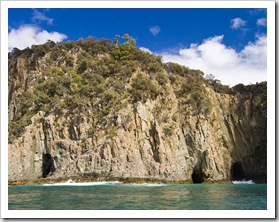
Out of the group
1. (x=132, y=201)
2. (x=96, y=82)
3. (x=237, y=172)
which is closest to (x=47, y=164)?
(x=96, y=82)

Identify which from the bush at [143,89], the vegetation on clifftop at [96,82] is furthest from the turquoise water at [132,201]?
the bush at [143,89]

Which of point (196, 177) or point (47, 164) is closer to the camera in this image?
point (47, 164)

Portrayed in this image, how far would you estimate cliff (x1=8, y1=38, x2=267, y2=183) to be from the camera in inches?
1304

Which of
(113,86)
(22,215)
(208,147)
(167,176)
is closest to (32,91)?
(113,86)

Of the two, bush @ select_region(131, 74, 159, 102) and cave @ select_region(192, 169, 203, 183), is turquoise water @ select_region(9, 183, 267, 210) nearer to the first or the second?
cave @ select_region(192, 169, 203, 183)

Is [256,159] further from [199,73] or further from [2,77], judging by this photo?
[2,77]

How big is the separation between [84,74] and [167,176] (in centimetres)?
1632

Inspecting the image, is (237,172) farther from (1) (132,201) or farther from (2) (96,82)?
(1) (132,201)

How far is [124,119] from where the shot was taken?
35375 mm

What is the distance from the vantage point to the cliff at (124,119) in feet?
109

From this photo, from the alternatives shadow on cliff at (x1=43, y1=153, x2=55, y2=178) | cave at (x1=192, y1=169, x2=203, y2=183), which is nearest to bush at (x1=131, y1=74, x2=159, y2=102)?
cave at (x1=192, y1=169, x2=203, y2=183)
